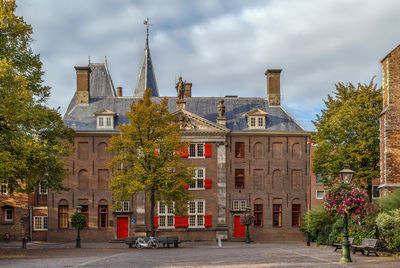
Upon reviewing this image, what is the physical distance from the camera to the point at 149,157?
33781mm

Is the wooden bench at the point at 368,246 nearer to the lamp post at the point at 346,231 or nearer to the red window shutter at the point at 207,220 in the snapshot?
the lamp post at the point at 346,231

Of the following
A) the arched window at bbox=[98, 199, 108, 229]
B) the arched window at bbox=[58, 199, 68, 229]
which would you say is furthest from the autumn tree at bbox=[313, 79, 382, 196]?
the arched window at bbox=[58, 199, 68, 229]

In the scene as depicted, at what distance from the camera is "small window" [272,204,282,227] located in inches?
1709

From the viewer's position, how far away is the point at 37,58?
93.5 ft

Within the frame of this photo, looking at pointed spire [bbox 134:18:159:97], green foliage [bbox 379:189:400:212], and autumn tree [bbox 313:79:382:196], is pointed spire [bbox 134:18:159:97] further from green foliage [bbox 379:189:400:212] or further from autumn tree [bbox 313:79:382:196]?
green foliage [bbox 379:189:400:212]

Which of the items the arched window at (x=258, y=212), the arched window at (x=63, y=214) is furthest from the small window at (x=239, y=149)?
the arched window at (x=63, y=214)

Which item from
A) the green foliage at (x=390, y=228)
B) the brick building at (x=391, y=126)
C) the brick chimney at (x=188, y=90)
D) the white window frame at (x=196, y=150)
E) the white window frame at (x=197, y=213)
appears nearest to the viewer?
the green foliage at (x=390, y=228)

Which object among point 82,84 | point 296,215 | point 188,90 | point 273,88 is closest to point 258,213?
point 296,215

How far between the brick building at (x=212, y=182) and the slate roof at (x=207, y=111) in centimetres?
11

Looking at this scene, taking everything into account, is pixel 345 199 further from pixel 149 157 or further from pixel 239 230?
pixel 239 230

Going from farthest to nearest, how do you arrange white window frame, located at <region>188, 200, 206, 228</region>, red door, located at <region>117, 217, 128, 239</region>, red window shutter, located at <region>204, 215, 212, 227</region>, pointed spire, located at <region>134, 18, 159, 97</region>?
pointed spire, located at <region>134, 18, 159, 97</region> < white window frame, located at <region>188, 200, 206, 228</region> < red window shutter, located at <region>204, 215, 212, 227</region> < red door, located at <region>117, 217, 128, 239</region>

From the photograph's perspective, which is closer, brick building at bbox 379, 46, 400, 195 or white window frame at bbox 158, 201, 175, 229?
brick building at bbox 379, 46, 400, 195

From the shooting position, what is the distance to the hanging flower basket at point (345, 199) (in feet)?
64.8

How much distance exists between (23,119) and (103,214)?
66.3 feet
